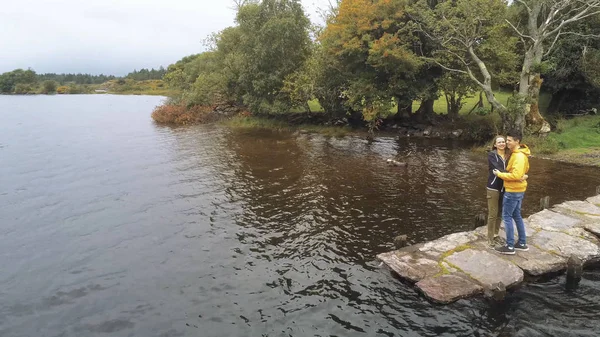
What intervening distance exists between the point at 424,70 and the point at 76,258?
29636 mm

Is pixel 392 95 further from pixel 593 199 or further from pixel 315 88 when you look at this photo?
pixel 593 199

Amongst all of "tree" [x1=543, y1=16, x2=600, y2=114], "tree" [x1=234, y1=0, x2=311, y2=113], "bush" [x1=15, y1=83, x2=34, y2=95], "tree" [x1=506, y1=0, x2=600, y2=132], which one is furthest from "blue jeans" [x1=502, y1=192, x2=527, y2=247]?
Result: "bush" [x1=15, y1=83, x2=34, y2=95]

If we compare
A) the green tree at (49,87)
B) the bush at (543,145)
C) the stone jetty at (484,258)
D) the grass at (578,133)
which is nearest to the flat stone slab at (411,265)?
the stone jetty at (484,258)

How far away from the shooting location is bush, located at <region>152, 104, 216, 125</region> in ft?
155

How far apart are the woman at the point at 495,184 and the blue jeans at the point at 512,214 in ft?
1.17

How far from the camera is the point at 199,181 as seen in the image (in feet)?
68.9

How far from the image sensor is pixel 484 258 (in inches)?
424

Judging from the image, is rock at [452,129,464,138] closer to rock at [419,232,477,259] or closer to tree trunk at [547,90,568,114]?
tree trunk at [547,90,568,114]

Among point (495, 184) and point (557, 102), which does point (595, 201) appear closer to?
point (495, 184)

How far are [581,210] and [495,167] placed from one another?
231 inches

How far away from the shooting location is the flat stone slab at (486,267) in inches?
384

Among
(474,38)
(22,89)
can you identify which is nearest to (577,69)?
(474,38)

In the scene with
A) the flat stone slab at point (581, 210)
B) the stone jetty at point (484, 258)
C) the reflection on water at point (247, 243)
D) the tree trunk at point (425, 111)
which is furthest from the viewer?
the tree trunk at point (425, 111)

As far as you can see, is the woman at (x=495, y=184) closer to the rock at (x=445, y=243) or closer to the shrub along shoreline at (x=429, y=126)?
the rock at (x=445, y=243)
